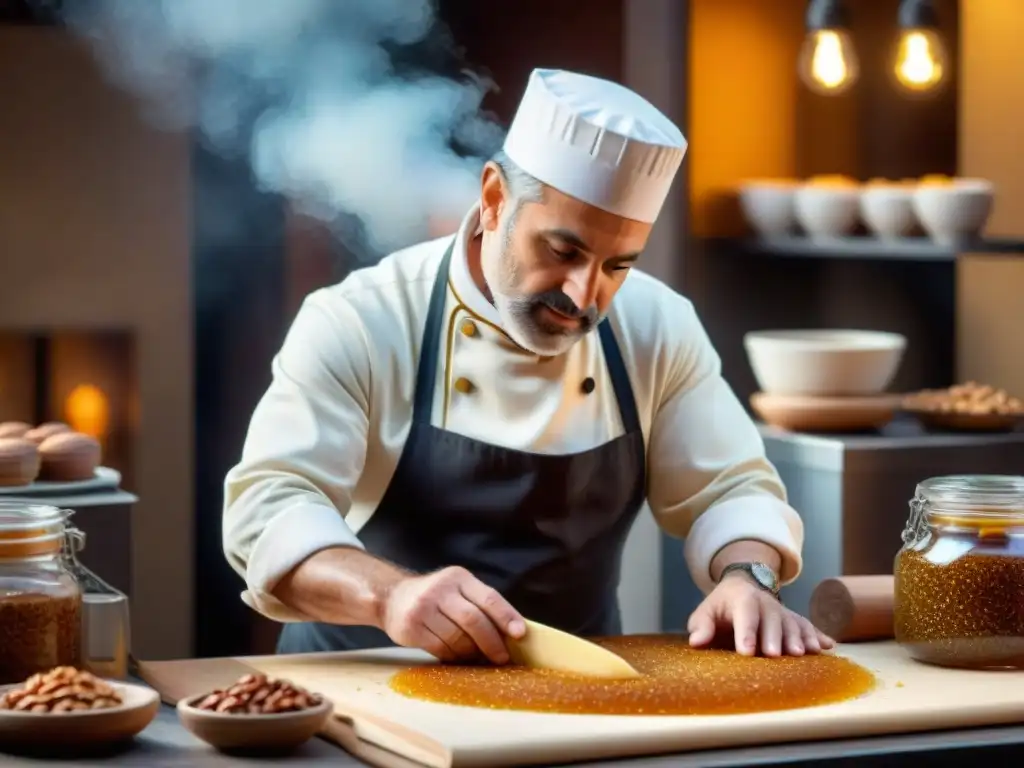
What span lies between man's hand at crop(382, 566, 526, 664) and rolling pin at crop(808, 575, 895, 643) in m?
0.46

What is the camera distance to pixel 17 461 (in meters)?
2.87

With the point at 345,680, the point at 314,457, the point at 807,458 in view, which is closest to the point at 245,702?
the point at 345,680

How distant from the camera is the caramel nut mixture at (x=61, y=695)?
5.35 feet

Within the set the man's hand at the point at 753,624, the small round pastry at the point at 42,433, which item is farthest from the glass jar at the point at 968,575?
the small round pastry at the point at 42,433

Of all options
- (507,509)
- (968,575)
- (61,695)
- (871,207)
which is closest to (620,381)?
(507,509)

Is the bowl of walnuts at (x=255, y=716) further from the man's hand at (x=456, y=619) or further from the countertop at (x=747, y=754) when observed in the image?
the man's hand at (x=456, y=619)

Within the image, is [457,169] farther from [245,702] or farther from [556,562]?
[245,702]

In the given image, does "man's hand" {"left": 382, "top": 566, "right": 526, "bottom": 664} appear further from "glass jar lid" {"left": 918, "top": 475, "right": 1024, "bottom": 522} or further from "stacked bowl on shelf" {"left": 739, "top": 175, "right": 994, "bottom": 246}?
"stacked bowl on shelf" {"left": 739, "top": 175, "right": 994, "bottom": 246}

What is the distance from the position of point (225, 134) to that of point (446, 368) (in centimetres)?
198

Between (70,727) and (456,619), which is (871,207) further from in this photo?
(70,727)

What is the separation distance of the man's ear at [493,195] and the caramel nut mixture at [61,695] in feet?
3.13

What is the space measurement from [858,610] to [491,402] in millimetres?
604

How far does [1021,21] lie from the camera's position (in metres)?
4.01

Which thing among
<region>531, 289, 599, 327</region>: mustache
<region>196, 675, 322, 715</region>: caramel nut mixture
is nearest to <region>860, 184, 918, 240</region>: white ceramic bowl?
<region>531, 289, 599, 327</region>: mustache
